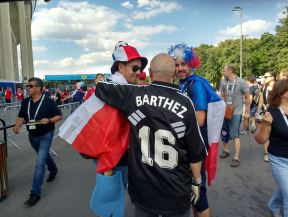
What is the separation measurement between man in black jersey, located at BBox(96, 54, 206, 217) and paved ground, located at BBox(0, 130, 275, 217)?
6.59ft

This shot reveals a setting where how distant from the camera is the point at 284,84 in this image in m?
3.51

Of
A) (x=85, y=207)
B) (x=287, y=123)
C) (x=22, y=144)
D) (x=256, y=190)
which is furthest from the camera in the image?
(x=22, y=144)

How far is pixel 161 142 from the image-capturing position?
2285 millimetres

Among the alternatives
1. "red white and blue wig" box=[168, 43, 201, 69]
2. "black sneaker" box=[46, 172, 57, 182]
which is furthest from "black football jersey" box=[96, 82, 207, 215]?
"black sneaker" box=[46, 172, 57, 182]

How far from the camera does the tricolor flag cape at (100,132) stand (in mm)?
2525

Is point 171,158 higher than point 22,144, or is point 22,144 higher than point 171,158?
point 171,158

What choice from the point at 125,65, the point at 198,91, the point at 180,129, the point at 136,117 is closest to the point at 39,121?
the point at 125,65

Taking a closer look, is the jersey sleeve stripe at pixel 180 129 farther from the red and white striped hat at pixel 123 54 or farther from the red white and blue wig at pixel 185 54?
the red white and blue wig at pixel 185 54

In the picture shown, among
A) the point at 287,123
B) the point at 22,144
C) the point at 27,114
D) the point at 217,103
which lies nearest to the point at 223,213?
the point at 287,123

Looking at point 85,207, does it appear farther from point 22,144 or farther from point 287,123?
point 22,144

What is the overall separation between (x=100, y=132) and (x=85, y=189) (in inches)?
121

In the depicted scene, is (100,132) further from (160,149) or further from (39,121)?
(39,121)

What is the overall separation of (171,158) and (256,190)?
3353mm

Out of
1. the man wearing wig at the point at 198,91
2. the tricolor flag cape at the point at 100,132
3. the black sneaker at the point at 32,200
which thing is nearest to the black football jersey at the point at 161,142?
the tricolor flag cape at the point at 100,132
